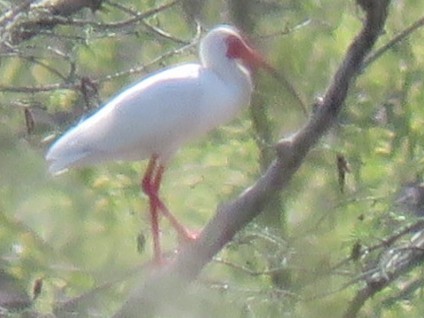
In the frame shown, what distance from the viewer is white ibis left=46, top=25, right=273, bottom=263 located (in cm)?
614

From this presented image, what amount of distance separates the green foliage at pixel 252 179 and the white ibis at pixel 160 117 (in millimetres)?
134

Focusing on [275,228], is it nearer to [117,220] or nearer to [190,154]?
[190,154]

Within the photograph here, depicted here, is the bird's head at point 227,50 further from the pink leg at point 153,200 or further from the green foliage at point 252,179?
the pink leg at point 153,200

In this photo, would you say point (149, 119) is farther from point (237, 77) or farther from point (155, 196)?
point (237, 77)

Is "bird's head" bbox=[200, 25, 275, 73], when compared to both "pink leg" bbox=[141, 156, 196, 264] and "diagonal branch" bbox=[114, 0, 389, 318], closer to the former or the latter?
"pink leg" bbox=[141, 156, 196, 264]

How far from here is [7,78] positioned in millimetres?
6734

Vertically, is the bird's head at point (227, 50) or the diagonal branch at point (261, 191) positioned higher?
the diagonal branch at point (261, 191)

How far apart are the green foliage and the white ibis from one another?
0.44 ft

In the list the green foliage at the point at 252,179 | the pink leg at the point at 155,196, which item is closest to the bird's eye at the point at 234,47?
the green foliage at the point at 252,179

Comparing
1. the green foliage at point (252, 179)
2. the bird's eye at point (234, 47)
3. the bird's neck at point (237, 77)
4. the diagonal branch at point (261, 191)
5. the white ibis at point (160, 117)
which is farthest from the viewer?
the bird's eye at point (234, 47)

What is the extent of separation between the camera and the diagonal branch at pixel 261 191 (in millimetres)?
4465

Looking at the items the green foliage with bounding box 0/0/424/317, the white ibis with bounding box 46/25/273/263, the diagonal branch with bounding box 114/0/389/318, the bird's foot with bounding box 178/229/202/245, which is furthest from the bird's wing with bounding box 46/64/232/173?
the diagonal branch with bounding box 114/0/389/318

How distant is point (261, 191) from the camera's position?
483 centimetres

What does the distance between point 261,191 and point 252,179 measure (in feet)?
6.92
